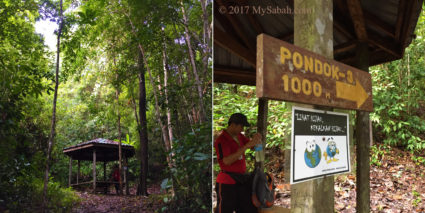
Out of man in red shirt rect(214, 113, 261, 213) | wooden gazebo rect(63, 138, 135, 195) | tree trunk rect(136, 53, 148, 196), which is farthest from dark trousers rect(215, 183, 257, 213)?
wooden gazebo rect(63, 138, 135, 195)

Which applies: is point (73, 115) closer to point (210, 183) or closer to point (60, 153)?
point (60, 153)

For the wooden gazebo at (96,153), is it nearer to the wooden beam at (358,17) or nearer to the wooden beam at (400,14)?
the wooden beam at (358,17)

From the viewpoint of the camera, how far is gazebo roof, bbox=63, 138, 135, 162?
69.4 inches

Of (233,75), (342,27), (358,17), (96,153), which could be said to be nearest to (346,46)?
(342,27)

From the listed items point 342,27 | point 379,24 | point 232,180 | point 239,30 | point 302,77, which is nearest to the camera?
point 302,77

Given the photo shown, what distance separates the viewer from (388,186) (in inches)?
231

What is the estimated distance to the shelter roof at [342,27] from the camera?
2887 mm

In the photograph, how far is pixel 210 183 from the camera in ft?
7.30

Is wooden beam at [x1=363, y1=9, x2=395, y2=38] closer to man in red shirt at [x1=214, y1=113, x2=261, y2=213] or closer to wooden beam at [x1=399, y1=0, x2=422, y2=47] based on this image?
wooden beam at [x1=399, y1=0, x2=422, y2=47]

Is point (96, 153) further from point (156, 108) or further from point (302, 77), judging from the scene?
point (302, 77)

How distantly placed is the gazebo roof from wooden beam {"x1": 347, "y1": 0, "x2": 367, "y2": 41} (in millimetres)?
2254

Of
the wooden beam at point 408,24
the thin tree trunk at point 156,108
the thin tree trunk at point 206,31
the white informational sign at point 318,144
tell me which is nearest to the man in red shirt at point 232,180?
the thin tree trunk at point 156,108

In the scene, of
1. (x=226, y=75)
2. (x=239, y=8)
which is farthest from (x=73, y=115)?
(x=226, y=75)

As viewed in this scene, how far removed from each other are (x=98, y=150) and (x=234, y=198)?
1124 mm
